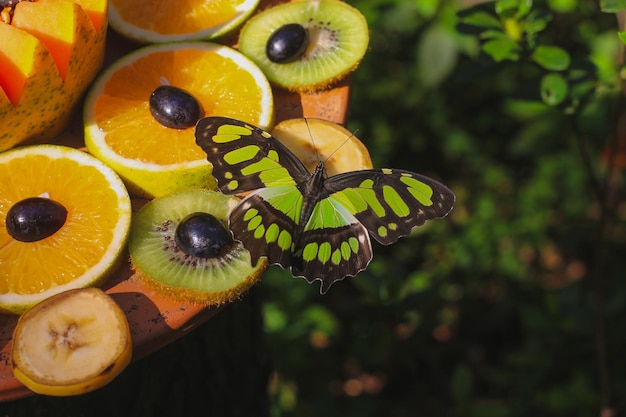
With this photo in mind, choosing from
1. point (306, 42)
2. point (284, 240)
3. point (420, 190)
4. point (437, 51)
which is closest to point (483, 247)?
point (437, 51)

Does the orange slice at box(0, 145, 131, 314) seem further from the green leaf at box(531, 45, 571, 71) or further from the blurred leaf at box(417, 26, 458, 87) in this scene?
the blurred leaf at box(417, 26, 458, 87)

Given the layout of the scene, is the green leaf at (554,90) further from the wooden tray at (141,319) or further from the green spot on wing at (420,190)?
the wooden tray at (141,319)

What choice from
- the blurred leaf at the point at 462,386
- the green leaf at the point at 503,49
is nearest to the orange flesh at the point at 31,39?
the green leaf at the point at 503,49

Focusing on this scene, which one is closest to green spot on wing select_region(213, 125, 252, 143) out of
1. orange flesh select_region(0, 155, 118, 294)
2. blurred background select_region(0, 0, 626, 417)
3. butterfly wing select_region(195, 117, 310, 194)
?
butterfly wing select_region(195, 117, 310, 194)

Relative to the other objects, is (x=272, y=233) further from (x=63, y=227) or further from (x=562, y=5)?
(x=562, y=5)

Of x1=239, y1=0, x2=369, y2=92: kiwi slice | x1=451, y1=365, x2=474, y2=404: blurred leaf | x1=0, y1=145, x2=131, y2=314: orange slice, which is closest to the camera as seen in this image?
x1=0, y1=145, x2=131, y2=314: orange slice

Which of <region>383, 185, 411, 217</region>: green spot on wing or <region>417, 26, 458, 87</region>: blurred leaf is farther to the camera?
<region>417, 26, 458, 87</region>: blurred leaf

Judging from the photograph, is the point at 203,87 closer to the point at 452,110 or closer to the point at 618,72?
the point at 618,72
